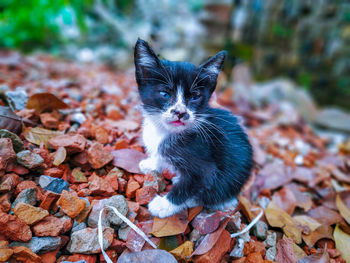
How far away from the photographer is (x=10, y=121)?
1.78 meters

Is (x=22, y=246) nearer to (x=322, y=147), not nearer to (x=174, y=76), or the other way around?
(x=174, y=76)

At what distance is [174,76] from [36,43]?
548 cm

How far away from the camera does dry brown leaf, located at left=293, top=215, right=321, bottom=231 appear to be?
1.95 metres

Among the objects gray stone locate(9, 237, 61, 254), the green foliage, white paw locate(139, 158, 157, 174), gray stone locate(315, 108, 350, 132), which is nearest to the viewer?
gray stone locate(9, 237, 61, 254)

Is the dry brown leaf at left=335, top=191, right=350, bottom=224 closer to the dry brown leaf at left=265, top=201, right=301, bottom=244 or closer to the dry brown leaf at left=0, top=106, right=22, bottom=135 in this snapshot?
the dry brown leaf at left=265, top=201, right=301, bottom=244

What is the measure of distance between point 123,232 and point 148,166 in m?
0.51

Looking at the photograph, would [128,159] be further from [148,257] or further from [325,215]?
[325,215]

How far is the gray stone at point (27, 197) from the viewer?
1.45 metres

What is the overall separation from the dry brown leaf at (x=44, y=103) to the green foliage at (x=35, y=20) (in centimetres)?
220

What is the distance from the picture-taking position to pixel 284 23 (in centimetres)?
575

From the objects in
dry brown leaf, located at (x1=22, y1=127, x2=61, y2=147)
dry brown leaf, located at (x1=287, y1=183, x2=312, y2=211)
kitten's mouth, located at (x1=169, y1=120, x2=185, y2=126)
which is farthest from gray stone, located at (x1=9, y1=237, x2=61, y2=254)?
dry brown leaf, located at (x1=287, y1=183, x2=312, y2=211)

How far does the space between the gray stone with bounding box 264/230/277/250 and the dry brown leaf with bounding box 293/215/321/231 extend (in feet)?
1.00

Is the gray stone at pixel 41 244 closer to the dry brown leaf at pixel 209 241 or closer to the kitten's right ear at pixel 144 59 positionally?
the dry brown leaf at pixel 209 241

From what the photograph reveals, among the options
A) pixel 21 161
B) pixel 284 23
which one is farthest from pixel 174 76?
pixel 284 23
